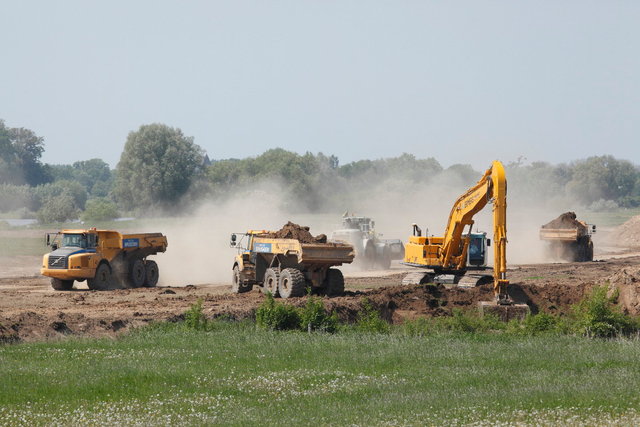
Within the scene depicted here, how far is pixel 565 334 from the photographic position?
25.6 meters

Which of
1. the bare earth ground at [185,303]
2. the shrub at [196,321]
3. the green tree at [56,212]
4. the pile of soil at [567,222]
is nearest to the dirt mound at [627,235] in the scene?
the pile of soil at [567,222]

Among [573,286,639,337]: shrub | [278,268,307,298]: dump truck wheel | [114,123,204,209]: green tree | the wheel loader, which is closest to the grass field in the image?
[573,286,639,337]: shrub

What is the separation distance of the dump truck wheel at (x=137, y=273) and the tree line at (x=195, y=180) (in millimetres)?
37191


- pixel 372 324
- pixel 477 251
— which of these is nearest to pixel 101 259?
pixel 477 251

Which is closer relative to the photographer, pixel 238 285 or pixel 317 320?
pixel 317 320

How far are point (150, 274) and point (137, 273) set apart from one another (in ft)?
3.80

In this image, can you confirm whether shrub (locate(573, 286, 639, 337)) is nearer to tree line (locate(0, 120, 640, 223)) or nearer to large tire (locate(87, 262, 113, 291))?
large tire (locate(87, 262, 113, 291))

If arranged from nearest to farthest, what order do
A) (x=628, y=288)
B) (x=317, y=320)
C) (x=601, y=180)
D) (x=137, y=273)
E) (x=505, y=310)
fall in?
1. (x=317, y=320)
2. (x=505, y=310)
3. (x=628, y=288)
4. (x=137, y=273)
5. (x=601, y=180)

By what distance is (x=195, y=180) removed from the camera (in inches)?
4333

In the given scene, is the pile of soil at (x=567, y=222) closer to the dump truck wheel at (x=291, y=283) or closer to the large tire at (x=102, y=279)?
the large tire at (x=102, y=279)

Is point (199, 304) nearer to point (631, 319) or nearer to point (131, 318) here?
point (131, 318)

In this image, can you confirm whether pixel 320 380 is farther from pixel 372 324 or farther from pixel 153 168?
pixel 153 168

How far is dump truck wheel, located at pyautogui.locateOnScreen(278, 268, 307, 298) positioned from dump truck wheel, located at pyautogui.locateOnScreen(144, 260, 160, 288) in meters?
10.6

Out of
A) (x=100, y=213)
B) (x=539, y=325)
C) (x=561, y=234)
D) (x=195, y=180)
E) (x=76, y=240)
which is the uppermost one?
(x=195, y=180)
